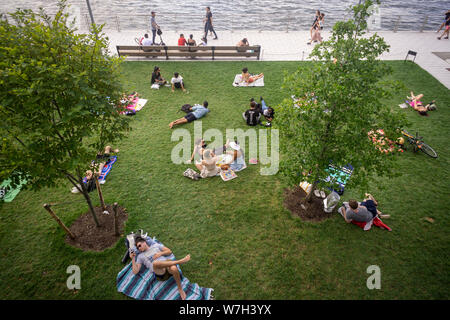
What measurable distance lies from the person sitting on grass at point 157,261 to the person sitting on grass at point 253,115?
6696 mm

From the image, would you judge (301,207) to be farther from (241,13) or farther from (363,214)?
(241,13)

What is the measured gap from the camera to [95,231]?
7449mm

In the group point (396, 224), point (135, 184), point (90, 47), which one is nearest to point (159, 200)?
point (135, 184)

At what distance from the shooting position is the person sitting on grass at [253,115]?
1123 cm

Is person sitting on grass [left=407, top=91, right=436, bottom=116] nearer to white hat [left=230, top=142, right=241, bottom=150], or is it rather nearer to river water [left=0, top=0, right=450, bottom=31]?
white hat [left=230, top=142, right=241, bottom=150]

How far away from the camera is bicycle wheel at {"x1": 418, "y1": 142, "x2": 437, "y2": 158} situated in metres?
9.79

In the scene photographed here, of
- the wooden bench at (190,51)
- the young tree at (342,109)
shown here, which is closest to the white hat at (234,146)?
the young tree at (342,109)

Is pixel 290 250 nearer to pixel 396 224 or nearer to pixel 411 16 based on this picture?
pixel 396 224

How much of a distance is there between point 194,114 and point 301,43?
43.8ft

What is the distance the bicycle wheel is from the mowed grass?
0.68ft

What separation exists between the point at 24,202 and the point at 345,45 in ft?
33.2

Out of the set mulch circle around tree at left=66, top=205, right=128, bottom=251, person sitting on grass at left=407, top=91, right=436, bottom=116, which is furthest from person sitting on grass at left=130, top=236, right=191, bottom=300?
person sitting on grass at left=407, top=91, right=436, bottom=116

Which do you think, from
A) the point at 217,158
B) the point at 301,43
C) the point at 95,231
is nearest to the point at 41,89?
the point at 95,231

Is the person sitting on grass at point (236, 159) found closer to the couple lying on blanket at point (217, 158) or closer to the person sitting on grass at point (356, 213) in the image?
the couple lying on blanket at point (217, 158)
